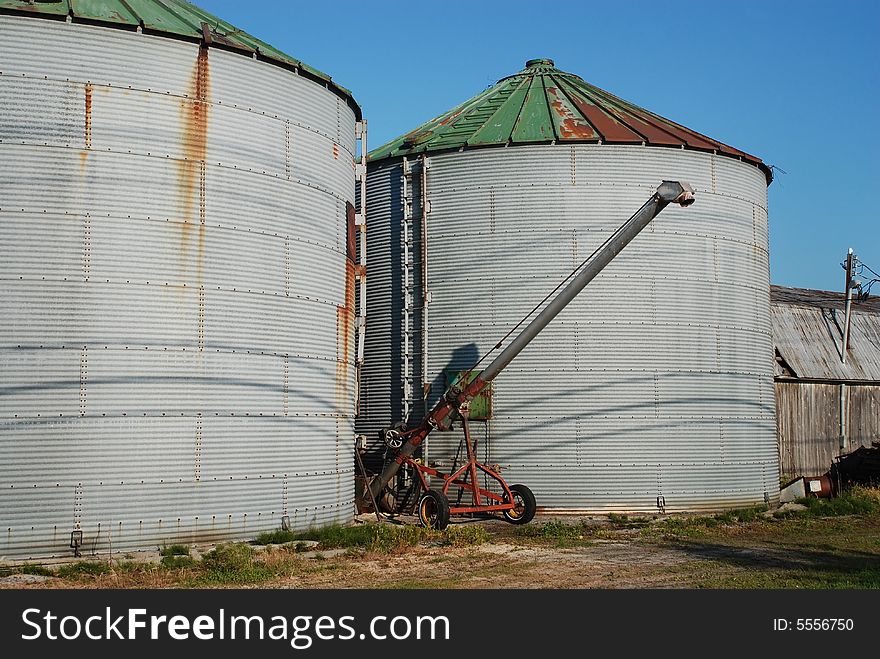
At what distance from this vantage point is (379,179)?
25.7 m

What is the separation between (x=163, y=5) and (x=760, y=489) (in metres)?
17.4

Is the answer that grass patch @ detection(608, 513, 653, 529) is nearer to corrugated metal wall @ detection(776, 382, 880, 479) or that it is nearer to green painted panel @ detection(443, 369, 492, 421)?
green painted panel @ detection(443, 369, 492, 421)

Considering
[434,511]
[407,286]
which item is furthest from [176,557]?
[407,286]

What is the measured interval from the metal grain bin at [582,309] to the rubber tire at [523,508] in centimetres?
162

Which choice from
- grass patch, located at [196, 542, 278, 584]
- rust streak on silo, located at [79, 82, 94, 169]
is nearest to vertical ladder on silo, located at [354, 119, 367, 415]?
grass patch, located at [196, 542, 278, 584]

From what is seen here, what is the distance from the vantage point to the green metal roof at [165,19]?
16.9 metres

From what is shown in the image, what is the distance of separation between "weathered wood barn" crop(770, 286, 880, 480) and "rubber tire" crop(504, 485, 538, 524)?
12266 mm

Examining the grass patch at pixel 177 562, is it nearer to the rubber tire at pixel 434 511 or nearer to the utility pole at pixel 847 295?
the rubber tire at pixel 434 511

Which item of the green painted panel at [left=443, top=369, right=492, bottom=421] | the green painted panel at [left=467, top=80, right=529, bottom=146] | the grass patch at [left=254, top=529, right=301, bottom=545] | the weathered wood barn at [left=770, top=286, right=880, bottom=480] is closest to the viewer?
the grass patch at [left=254, top=529, right=301, bottom=545]

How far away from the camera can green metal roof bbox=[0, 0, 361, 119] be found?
55.3ft

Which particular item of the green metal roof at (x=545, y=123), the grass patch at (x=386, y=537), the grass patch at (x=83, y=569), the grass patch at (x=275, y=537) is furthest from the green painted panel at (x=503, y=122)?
the grass patch at (x=83, y=569)

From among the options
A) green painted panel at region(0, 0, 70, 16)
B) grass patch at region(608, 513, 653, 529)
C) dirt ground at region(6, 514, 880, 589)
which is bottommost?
dirt ground at region(6, 514, 880, 589)

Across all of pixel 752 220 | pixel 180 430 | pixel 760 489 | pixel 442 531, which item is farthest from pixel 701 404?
pixel 180 430

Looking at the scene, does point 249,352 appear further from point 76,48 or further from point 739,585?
point 739,585
